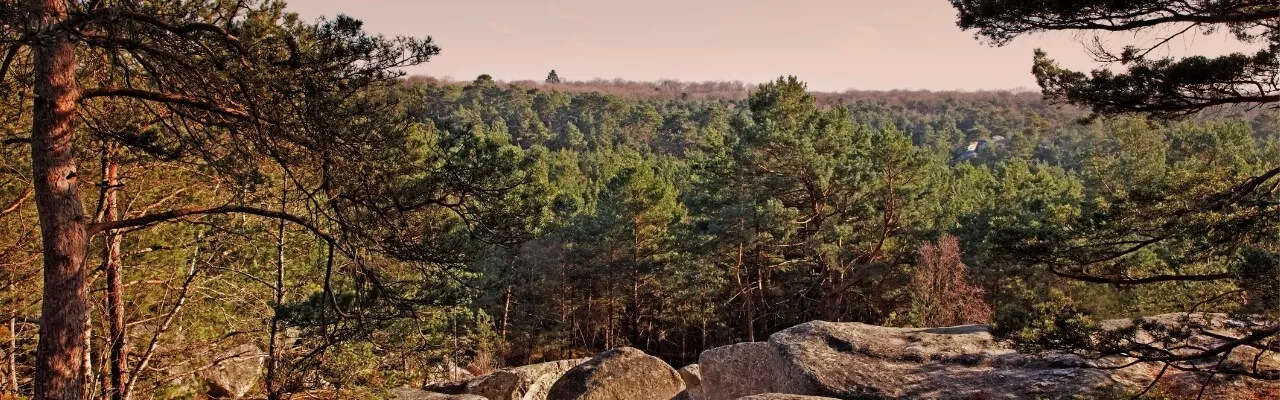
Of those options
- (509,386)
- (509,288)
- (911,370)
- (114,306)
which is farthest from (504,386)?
(509,288)

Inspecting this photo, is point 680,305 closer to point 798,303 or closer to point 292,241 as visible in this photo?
point 798,303

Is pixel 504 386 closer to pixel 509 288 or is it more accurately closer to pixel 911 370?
pixel 911 370

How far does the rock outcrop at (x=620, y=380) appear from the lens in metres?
15.1

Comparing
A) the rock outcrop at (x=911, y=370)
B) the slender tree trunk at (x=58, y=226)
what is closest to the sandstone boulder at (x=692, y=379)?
the rock outcrop at (x=911, y=370)

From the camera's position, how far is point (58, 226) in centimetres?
509

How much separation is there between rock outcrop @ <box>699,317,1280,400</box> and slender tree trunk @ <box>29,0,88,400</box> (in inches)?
325

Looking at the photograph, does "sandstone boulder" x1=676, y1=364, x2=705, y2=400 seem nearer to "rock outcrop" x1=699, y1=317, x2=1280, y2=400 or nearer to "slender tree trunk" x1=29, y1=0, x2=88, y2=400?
"rock outcrop" x1=699, y1=317, x2=1280, y2=400

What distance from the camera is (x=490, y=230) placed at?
22.6 feet

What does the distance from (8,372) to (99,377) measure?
1.28m

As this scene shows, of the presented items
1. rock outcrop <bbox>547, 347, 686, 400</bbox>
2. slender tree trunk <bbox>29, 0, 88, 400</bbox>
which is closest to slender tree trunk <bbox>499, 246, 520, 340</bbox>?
rock outcrop <bbox>547, 347, 686, 400</bbox>

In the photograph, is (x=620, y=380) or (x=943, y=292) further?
(x=943, y=292)

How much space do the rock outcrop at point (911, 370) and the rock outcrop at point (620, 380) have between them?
5.31 feet

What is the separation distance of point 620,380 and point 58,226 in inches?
449

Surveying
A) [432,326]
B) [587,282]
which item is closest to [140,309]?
[432,326]
